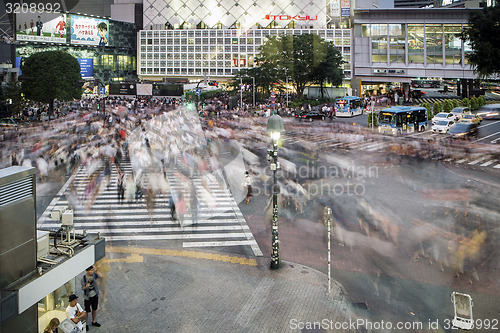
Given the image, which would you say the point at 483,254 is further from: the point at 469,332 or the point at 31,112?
the point at 31,112

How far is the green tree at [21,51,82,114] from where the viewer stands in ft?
228

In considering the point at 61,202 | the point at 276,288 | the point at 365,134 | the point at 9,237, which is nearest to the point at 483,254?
the point at 276,288

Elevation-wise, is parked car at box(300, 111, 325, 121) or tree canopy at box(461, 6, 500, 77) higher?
tree canopy at box(461, 6, 500, 77)

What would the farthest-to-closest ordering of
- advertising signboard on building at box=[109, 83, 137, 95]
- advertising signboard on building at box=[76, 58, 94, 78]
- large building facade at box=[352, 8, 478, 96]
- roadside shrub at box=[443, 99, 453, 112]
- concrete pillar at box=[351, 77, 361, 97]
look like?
advertising signboard on building at box=[76, 58, 94, 78] < concrete pillar at box=[351, 77, 361, 97] < advertising signboard on building at box=[109, 83, 137, 95] < large building facade at box=[352, 8, 478, 96] < roadside shrub at box=[443, 99, 453, 112]

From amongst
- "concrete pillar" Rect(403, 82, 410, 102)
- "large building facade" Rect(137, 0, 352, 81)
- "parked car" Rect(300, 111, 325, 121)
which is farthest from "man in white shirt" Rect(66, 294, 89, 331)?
"large building facade" Rect(137, 0, 352, 81)

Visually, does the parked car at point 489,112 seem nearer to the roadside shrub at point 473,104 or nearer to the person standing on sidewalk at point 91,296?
the roadside shrub at point 473,104

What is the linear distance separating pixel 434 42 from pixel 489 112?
90.9 feet

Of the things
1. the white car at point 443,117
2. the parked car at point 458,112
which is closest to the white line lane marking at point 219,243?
the white car at point 443,117

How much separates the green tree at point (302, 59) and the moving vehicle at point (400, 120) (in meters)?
33.6

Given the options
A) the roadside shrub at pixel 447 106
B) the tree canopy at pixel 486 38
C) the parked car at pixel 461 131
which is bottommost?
the parked car at pixel 461 131

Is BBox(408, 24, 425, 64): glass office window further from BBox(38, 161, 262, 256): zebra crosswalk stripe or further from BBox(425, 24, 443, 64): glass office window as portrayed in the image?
BBox(38, 161, 262, 256): zebra crosswalk stripe

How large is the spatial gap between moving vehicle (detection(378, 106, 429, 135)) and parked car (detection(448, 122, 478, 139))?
153 inches

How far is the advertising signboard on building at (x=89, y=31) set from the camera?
124m

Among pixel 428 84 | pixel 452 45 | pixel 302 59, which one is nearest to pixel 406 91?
pixel 452 45
